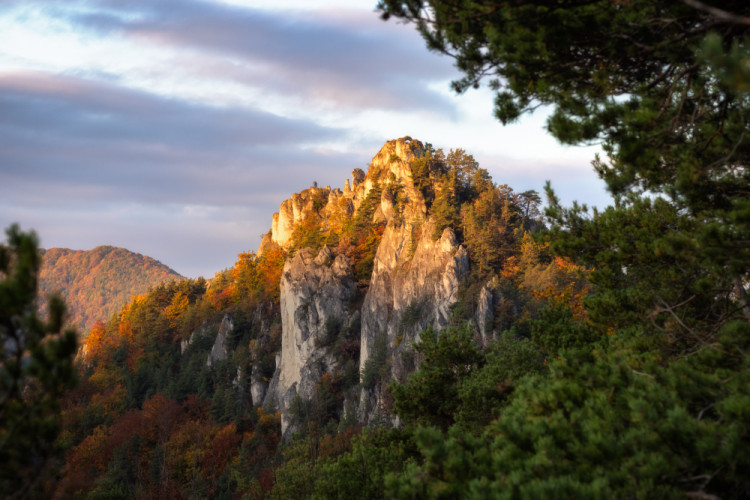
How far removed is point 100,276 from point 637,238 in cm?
16801

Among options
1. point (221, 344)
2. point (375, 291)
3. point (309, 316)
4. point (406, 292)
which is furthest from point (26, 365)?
point (221, 344)

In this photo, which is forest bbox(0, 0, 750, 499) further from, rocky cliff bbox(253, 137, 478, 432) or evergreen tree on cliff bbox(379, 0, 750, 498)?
rocky cliff bbox(253, 137, 478, 432)

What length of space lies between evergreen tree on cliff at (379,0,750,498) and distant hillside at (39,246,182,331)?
149413 millimetres

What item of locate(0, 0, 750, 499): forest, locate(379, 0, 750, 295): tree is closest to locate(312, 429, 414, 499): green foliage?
locate(0, 0, 750, 499): forest

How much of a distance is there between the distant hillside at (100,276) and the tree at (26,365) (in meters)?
149

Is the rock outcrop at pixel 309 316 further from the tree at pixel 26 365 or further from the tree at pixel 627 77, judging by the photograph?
the tree at pixel 26 365

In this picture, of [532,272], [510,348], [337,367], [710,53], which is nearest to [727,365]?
[710,53]

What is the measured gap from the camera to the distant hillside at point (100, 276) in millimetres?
143500

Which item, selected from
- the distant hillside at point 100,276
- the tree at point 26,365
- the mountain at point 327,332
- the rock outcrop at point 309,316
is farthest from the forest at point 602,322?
the distant hillside at point 100,276

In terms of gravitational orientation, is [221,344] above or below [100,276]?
below

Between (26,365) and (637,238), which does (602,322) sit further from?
(26,365)

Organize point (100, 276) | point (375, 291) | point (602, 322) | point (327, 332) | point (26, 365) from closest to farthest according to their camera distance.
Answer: point (26, 365)
point (602, 322)
point (375, 291)
point (327, 332)
point (100, 276)

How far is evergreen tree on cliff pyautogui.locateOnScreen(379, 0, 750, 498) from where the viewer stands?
13.6 feet

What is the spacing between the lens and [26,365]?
3955 millimetres
